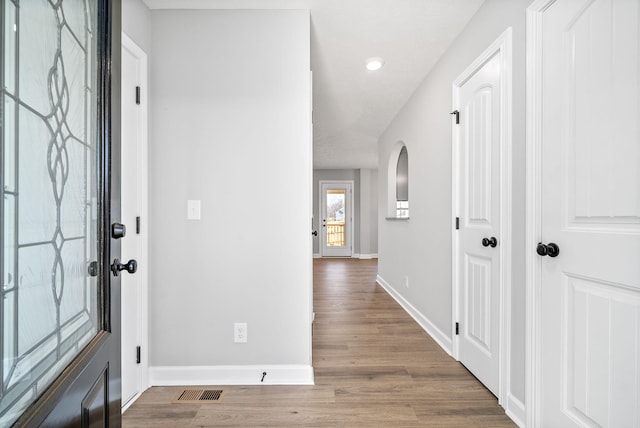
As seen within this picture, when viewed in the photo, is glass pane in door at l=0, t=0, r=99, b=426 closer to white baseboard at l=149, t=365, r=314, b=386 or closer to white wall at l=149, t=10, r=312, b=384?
white wall at l=149, t=10, r=312, b=384

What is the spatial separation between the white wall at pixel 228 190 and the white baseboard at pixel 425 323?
1.16 metres

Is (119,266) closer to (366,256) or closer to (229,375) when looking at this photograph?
(229,375)

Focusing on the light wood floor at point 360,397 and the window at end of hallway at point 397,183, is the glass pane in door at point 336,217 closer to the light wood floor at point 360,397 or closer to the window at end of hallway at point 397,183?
the window at end of hallway at point 397,183

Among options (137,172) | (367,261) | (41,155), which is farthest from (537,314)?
(367,261)

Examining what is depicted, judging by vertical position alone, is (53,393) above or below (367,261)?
above

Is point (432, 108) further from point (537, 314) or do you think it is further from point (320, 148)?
point (320, 148)

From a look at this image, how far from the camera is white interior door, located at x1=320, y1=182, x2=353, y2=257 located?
9.01 metres

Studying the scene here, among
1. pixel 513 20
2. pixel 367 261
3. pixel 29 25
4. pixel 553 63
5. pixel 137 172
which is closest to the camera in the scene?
pixel 29 25

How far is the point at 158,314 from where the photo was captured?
2.04 m

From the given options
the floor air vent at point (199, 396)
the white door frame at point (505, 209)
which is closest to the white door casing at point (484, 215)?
the white door frame at point (505, 209)

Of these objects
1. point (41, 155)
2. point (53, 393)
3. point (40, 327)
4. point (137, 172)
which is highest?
point (137, 172)

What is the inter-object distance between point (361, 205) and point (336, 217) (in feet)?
2.51

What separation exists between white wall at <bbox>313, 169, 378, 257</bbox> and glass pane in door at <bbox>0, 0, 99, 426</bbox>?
26.6 ft

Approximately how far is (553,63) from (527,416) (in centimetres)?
164
